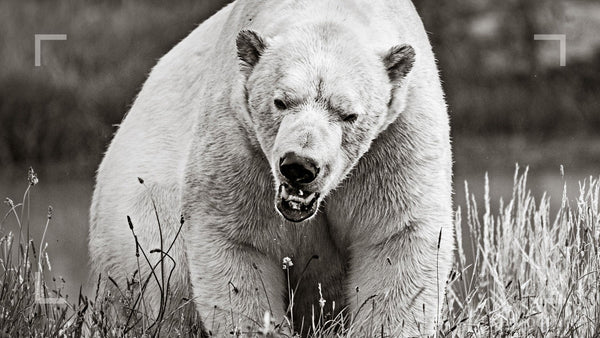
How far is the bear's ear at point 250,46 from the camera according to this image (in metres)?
5.36

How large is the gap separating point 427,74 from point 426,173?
0.56 meters

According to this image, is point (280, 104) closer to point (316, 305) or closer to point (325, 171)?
point (325, 171)

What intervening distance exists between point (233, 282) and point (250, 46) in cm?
124

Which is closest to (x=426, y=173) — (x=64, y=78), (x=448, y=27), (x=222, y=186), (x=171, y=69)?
(x=222, y=186)

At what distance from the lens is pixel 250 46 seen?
541 cm

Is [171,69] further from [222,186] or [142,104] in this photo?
[222,186]

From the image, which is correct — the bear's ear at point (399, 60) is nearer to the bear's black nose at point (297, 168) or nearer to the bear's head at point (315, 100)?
the bear's head at point (315, 100)

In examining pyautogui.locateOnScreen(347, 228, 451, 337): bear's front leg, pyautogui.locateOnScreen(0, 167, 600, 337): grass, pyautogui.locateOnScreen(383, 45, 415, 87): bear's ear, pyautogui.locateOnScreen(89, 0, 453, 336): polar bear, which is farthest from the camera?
pyautogui.locateOnScreen(347, 228, 451, 337): bear's front leg

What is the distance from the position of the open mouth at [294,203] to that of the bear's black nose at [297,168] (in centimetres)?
9

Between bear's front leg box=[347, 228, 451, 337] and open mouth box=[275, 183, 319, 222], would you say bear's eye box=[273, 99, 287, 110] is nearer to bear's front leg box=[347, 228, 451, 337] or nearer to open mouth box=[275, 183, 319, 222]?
open mouth box=[275, 183, 319, 222]

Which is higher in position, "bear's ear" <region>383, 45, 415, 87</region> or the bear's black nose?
"bear's ear" <region>383, 45, 415, 87</region>

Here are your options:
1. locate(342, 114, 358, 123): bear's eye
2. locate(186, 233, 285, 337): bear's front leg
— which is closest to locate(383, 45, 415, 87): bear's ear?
locate(342, 114, 358, 123): bear's eye

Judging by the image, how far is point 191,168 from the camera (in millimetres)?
5785

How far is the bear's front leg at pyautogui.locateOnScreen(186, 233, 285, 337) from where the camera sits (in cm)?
562
